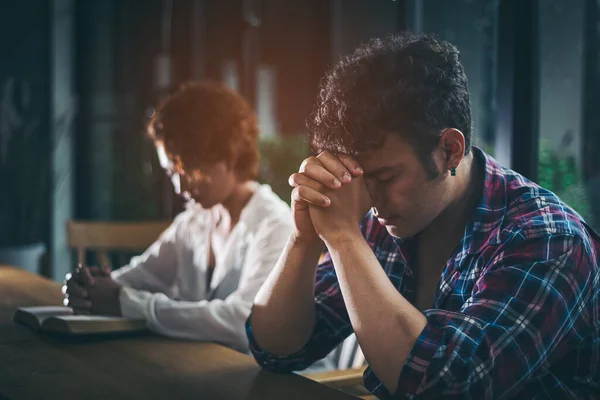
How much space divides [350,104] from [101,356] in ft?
2.55

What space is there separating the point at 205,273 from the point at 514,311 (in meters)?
1.48

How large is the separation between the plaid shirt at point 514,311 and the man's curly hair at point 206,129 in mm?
1141

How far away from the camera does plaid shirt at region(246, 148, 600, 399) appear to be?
134cm

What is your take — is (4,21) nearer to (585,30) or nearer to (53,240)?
(53,240)

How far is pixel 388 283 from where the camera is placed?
1.48m

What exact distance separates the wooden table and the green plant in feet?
9.79

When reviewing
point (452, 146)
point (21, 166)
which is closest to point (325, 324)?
point (452, 146)

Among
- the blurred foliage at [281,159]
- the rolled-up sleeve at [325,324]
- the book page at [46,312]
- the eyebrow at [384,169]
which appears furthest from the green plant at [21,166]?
the eyebrow at [384,169]

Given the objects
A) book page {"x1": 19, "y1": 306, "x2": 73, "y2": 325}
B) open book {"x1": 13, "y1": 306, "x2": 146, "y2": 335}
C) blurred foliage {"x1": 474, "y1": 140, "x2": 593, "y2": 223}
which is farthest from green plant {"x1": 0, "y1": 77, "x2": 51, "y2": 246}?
blurred foliage {"x1": 474, "y1": 140, "x2": 593, "y2": 223}

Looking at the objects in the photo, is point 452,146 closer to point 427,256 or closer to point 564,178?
point 427,256

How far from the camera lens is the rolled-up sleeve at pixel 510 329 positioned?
4.38 ft

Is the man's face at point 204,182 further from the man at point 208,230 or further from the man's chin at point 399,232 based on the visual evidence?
the man's chin at point 399,232

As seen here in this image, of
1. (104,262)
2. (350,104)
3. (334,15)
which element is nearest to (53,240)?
(104,262)

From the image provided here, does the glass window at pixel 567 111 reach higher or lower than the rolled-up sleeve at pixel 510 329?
higher
